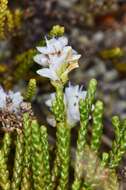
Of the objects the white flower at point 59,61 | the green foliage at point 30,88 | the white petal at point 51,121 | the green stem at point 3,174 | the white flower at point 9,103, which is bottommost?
the green stem at point 3,174

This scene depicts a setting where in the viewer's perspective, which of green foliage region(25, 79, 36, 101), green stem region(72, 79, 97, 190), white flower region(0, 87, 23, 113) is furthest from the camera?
green foliage region(25, 79, 36, 101)

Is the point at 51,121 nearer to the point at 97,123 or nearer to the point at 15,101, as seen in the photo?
the point at 15,101

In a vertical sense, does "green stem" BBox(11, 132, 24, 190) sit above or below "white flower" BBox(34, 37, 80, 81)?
below

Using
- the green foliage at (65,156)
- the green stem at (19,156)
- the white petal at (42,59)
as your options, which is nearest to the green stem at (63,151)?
the green foliage at (65,156)

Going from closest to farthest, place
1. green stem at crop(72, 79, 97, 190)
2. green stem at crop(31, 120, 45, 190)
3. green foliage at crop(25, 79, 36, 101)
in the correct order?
1. green stem at crop(31, 120, 45, 190)
2. green stem at crop(72, 79, 97, 190)
3. green foliage at crop(25, 79, 36, 101)

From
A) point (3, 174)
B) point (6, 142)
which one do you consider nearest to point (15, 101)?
point (6, 142)

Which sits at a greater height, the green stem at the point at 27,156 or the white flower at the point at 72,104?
the white flower at the point at 72,104

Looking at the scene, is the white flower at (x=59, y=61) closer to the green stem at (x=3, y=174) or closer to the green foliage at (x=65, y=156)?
the green foliage at (x=65, y=156)

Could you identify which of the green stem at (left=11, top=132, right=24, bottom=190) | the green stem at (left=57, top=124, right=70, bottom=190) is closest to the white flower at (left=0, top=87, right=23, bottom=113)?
the green stem at (left=11, top=132, right=24, bottom=190)

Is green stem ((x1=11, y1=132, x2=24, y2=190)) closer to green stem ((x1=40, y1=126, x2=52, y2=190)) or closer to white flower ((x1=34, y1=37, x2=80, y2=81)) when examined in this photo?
green stem ((x1=40, y1=126, x2=52, y2=190))

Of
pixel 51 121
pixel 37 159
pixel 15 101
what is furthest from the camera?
pixel 51 121

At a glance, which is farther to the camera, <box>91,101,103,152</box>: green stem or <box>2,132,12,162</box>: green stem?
<box>2,132,12,162</box>: green stem

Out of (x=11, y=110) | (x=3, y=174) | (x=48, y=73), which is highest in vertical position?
(x=48, y=73)
